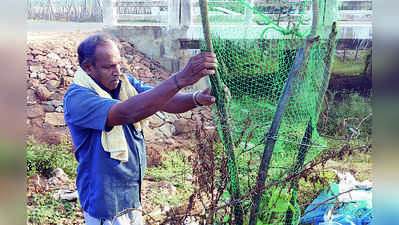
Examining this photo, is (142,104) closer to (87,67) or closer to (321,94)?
(87,67)

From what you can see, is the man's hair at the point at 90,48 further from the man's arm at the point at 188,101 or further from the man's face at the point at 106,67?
the man's arm at the point at 188,101

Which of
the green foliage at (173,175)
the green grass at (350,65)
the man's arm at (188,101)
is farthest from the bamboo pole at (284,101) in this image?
the green grass at (350,65)

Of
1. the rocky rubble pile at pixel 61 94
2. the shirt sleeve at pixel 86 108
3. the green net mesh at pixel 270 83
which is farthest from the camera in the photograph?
the rocky rubble pile at pixel 61 94

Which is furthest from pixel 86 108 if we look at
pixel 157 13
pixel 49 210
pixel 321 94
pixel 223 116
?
pixel 157 13

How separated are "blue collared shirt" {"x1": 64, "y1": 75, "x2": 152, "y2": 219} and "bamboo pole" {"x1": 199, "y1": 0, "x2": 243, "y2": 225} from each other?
53 centimetres

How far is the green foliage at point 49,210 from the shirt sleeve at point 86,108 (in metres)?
2.32

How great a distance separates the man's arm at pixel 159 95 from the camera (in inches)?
79.0

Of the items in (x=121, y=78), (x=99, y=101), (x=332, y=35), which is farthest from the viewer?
(x=332, y=35)

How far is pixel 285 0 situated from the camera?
2.96 meters

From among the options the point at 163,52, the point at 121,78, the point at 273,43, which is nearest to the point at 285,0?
the point at 273,43

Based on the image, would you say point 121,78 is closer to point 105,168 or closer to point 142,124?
point 142,124

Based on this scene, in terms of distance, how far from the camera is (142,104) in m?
2.07

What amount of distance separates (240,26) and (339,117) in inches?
179

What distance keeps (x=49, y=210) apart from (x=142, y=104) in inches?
110
